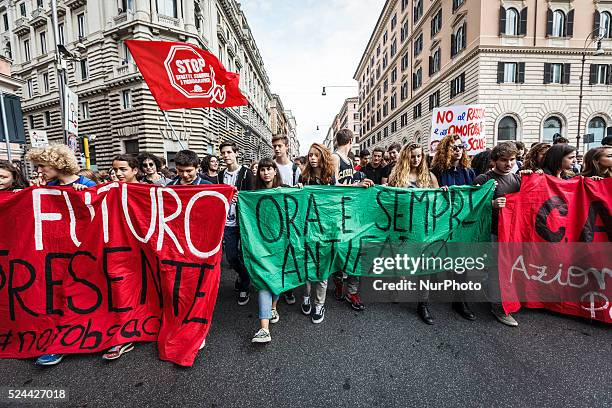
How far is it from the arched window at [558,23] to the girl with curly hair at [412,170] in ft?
89.5

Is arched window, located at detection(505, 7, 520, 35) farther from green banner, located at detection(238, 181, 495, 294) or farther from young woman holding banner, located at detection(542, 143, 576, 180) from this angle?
green banner, located at detection(238, 181, 495, 294)

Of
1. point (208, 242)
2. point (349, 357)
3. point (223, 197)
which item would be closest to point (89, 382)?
point (208, 242)

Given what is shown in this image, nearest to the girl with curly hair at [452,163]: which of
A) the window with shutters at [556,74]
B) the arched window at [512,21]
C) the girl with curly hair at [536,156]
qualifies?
the girl with curly hair at [536,156]

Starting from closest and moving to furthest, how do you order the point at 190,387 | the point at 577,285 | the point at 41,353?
the point at 190,387, the point at 41,353, the point at 577,285

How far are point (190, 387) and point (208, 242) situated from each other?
46.8 inches

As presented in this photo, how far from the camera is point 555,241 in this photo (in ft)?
9.96

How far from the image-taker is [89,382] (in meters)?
2.17

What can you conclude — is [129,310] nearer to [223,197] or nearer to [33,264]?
[33,264]

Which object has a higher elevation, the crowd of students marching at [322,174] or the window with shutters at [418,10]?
the window with shutters at [418,10]

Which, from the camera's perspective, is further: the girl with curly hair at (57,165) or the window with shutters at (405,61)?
the window with shutters at (405,61)

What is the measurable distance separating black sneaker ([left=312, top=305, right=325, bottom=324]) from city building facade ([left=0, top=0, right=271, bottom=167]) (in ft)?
46.5

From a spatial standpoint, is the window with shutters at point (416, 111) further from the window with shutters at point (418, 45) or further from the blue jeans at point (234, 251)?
the blue jeans at point (234, 251)

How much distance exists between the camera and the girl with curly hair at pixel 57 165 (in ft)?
8.60

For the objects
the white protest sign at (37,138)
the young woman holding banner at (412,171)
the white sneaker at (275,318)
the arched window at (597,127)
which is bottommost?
the white sneaker at (275,318)
